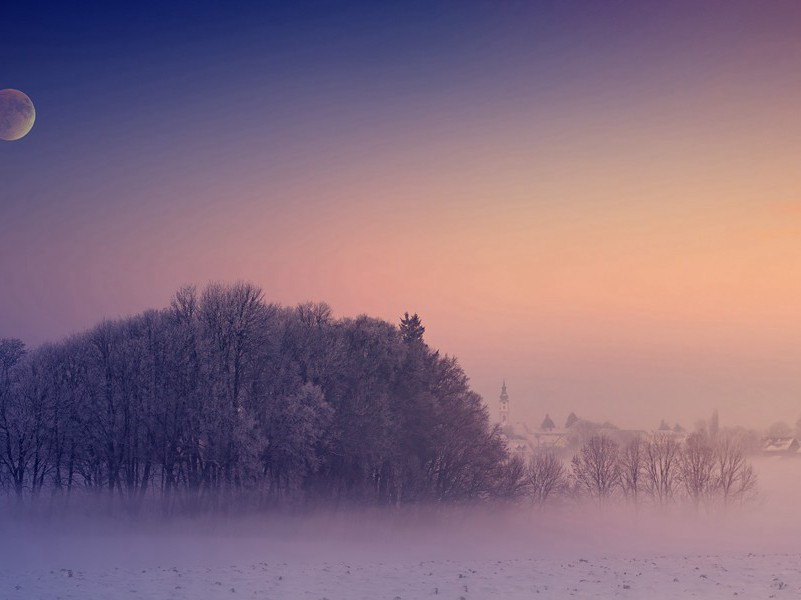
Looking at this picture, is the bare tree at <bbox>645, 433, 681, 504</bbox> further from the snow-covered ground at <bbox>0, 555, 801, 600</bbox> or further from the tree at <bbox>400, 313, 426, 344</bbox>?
the snow-covered ground at <bbox>0, 555, 801, 600</bbox>

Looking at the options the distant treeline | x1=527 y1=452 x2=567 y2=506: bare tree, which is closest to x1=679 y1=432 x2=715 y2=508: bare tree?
x1=527 y1=452 x2=567 y2=506: bare tree

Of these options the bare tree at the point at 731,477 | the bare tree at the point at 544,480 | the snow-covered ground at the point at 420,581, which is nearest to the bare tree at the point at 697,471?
the bare tree at the point at 731,477

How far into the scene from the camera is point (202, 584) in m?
33.2

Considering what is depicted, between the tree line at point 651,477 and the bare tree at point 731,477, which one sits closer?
the bare tree at point 731,477

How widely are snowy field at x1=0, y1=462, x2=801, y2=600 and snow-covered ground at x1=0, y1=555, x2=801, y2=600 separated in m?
0.08

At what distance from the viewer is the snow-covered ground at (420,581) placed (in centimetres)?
3153

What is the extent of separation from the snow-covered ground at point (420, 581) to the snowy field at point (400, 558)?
0.26 feet

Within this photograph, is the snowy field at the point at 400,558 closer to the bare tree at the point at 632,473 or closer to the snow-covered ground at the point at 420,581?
the snow-covered ground at the point at 420,581

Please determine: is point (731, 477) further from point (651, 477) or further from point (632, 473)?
point (632, 473)

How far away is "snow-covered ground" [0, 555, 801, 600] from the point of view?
3153 cm

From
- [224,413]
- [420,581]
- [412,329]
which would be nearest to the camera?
[420,581]

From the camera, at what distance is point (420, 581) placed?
35.3 m

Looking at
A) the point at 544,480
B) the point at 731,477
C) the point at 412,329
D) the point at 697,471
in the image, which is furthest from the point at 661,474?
the point at 412,329

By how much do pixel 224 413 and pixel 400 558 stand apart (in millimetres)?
19795
